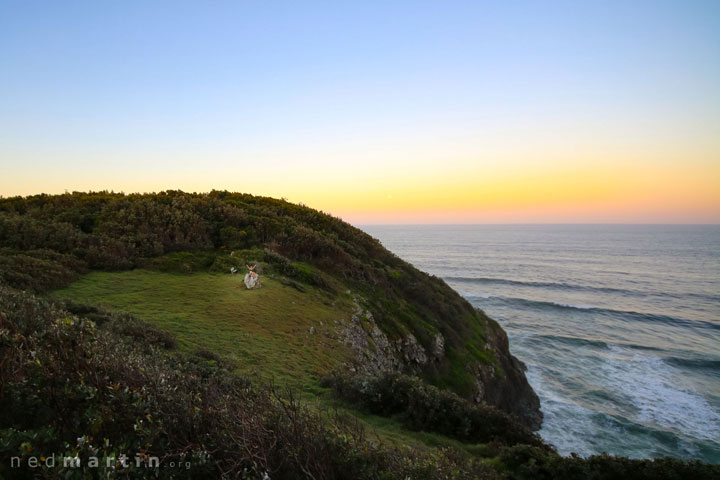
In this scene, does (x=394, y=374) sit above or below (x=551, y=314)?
above

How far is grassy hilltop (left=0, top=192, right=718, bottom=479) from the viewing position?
10.5 ft

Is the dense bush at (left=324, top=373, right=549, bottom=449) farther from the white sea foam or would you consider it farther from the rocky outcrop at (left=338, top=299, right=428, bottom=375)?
the white sea foam

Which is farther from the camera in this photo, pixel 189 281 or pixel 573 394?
pixel 573 394

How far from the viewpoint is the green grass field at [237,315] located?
917 centimetres

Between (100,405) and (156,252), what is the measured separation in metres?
13.7

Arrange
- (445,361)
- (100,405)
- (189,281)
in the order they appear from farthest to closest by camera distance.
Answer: (445,361) → (189,281) → (100,405)

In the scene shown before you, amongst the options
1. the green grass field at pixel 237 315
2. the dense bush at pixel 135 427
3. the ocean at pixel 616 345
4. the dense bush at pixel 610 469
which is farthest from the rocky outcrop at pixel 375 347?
the ocean at pixel 616 345

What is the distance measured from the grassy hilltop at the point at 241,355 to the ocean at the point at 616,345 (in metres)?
4.02

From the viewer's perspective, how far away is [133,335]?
25.3ft

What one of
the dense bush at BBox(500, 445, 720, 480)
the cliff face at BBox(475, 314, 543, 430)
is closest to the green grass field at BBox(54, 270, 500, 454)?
the dense bush at BBox(500, 445, 720, 480)

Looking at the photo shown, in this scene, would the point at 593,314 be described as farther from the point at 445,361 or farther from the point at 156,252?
the point at 156,252

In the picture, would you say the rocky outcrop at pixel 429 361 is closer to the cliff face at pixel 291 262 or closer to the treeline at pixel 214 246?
the cliff face at pixel 291 262

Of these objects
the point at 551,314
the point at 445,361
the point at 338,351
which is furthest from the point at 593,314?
the point at 338,351

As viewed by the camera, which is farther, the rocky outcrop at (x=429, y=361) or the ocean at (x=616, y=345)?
the ocean at (x=616, y=345)
